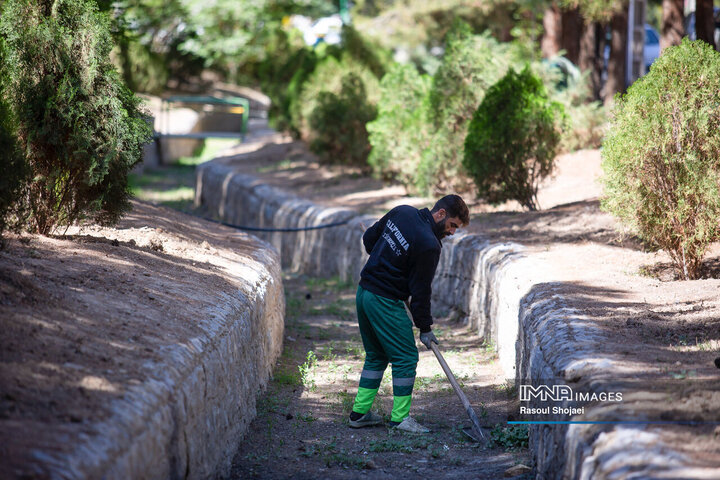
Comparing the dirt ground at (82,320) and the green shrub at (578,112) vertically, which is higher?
the green shrub at (578,112)

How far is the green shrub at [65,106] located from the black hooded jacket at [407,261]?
2320 millimetres

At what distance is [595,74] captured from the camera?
16344 mm

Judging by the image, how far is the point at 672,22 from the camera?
1194cm

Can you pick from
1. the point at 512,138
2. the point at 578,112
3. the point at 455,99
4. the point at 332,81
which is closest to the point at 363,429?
the point at 512,138

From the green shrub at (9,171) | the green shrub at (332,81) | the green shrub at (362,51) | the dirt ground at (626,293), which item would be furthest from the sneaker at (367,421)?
the green shrub at (362,51)

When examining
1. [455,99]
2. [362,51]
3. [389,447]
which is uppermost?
[362,51]

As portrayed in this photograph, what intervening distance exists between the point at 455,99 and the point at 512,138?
2.04 m

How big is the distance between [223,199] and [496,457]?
1287 centimetres

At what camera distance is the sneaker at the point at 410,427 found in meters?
5.43

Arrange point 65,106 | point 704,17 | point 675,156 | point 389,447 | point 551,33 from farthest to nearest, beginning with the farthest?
point 551,33 < point 704,17 < point 675,156 < point 65,106 < point 389,447

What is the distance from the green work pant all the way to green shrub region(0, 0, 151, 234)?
2.39 m

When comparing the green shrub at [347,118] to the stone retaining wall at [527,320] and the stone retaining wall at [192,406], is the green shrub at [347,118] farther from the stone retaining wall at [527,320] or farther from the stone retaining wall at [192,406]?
the stone retaining wall at [192,406]

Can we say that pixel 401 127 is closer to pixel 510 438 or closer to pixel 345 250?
pixel 345 250

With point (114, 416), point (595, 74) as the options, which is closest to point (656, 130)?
point (114, 416)
